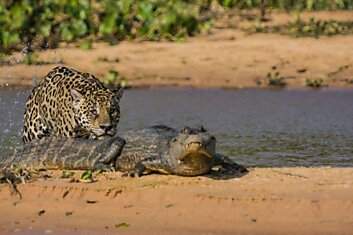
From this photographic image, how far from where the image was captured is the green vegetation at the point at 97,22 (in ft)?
69.1

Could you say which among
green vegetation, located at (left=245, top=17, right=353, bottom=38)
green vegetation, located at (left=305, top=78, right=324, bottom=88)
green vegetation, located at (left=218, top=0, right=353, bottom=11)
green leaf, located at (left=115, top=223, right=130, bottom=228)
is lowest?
green vegetation, located at (left=305, top=78, right=324, bottom=88)

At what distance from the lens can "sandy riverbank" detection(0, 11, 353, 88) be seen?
1941 centimetres

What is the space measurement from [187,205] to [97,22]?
12914mm

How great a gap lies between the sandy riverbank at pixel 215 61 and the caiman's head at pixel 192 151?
9184 mm

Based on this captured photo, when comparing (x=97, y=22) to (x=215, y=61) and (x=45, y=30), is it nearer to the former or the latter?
(x=45, y=30)

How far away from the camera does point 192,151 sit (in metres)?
9.62

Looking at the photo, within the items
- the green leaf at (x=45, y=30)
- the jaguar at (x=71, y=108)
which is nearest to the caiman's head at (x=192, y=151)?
the jaguar at (x=71, y=108)

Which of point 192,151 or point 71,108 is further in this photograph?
point 71,108

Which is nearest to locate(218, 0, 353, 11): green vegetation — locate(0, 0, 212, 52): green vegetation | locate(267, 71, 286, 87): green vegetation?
locate(0, 0, 212, 52): green vegetation

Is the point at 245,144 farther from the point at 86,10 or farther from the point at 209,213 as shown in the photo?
the point at 86,10

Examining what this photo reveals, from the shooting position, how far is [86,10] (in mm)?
21609

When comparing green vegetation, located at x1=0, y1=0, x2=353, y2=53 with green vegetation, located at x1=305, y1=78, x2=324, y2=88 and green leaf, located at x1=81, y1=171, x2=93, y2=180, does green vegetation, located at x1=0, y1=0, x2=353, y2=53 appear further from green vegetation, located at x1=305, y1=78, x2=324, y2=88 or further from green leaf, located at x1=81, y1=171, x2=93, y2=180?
green leaf, located at x1=81, y1=171, x2=93, y2=180

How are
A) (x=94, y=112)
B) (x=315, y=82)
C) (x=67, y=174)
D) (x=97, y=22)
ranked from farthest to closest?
(x=97, y=22), (x=315, y=82), (x=94, y=112), (x=67, y=174)

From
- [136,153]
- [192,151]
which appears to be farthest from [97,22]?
[192,151]
